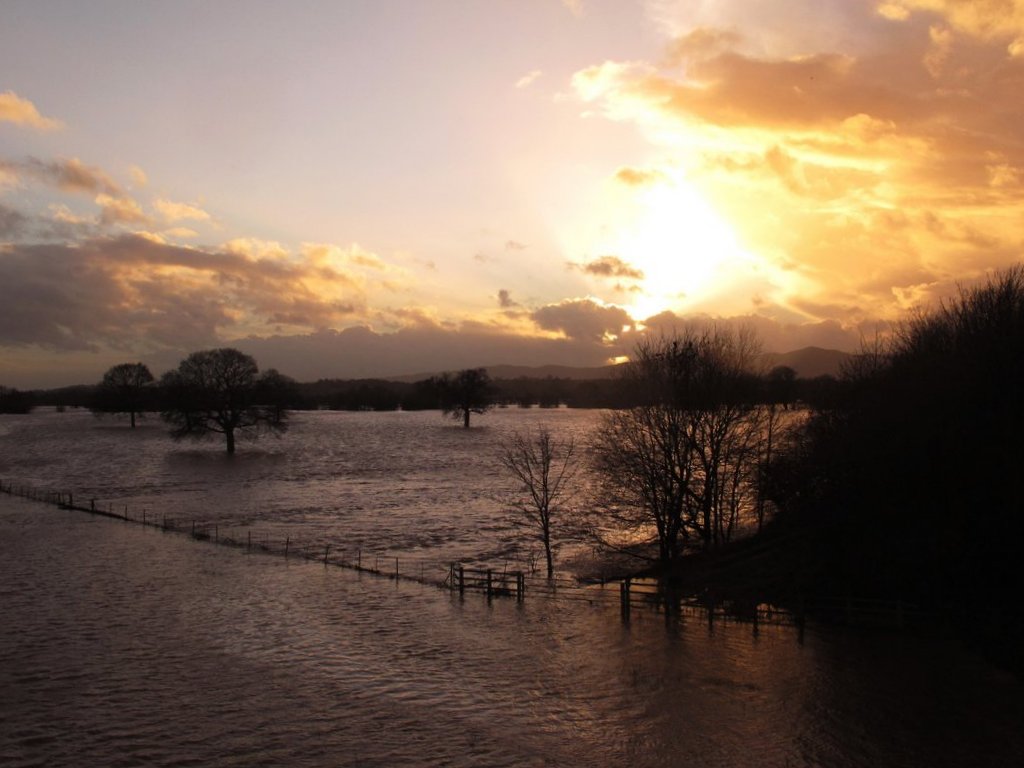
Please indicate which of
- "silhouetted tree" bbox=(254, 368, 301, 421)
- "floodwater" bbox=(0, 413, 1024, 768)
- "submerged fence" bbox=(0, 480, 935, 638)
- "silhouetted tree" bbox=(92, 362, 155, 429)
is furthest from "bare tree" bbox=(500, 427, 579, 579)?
Answer: "silhouetted tree" bbox=(92, 362, 155, 429)

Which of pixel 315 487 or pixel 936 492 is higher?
pixel 936 492

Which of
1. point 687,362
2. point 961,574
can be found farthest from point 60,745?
point 687,362

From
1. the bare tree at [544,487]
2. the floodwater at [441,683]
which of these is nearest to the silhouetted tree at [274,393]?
the bare tree at [544,487]

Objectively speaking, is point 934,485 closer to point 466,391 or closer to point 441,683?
point 441,683

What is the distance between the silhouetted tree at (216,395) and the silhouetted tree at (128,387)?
2880 inches

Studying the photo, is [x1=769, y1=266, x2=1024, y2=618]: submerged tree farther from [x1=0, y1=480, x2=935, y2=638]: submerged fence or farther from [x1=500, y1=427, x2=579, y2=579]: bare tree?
[x1=500, y1=427, x2=579, y2=579]: bare tree

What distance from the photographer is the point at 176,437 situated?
92.4 meters

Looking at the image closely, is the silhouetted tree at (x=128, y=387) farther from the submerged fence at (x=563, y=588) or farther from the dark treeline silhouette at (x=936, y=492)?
the dark treeline silhouette at (x=936, y=492)

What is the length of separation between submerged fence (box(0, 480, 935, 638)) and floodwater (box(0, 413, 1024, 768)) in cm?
52

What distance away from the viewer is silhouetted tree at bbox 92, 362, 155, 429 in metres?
163

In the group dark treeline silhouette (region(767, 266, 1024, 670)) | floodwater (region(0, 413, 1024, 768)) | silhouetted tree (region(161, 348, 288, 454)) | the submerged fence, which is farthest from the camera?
silhouetted tree (region(161, 348, 288, 454))

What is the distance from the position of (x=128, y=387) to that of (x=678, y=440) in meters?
159

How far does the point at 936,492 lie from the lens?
2358 cm

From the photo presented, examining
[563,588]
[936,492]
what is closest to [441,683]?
[563,588]
